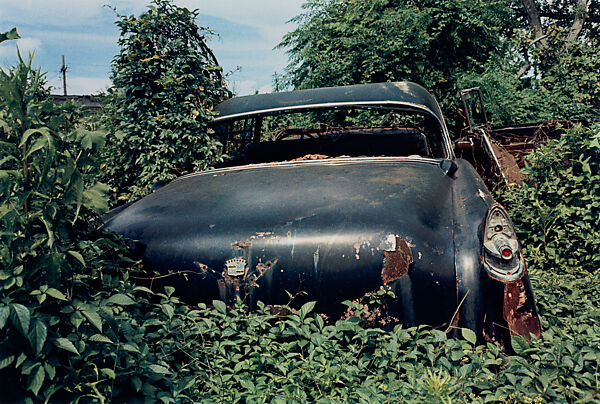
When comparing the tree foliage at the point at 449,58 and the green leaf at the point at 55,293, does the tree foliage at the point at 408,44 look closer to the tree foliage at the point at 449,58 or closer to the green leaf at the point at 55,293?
the tree foliage at the point at 449,58

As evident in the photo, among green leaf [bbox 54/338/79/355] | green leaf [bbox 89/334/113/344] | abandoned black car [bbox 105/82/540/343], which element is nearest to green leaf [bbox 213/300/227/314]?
abandoned black car [bbox 105/82/540/343]

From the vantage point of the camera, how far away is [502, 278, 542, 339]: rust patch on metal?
79.7 inches

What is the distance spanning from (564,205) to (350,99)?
1.97 m

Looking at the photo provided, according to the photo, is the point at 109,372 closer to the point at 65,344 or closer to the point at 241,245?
the point at 65,344

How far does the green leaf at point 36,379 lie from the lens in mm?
1414

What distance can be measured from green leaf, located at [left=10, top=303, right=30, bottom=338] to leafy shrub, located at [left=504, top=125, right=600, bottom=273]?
3.57m

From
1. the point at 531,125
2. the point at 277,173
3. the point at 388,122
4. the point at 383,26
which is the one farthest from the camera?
the point at 383,26

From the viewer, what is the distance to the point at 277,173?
2.92 m

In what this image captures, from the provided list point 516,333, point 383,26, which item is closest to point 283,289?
point 516,333

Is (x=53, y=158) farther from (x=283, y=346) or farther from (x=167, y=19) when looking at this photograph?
(x=167, y=19)

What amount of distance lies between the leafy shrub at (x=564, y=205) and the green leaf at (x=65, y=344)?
135 inches

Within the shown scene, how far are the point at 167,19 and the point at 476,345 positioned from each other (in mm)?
4151

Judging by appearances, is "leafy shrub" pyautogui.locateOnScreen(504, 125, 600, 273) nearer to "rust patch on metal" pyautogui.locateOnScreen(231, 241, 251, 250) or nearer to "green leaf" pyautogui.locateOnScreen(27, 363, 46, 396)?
"rust patch on metal" pyautogui.locateOnScreen(231, 241, 251, 250)

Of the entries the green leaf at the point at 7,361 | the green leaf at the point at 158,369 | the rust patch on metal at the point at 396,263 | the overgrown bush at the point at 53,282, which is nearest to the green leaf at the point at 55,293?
the overgrown bush at the point at 53,282
